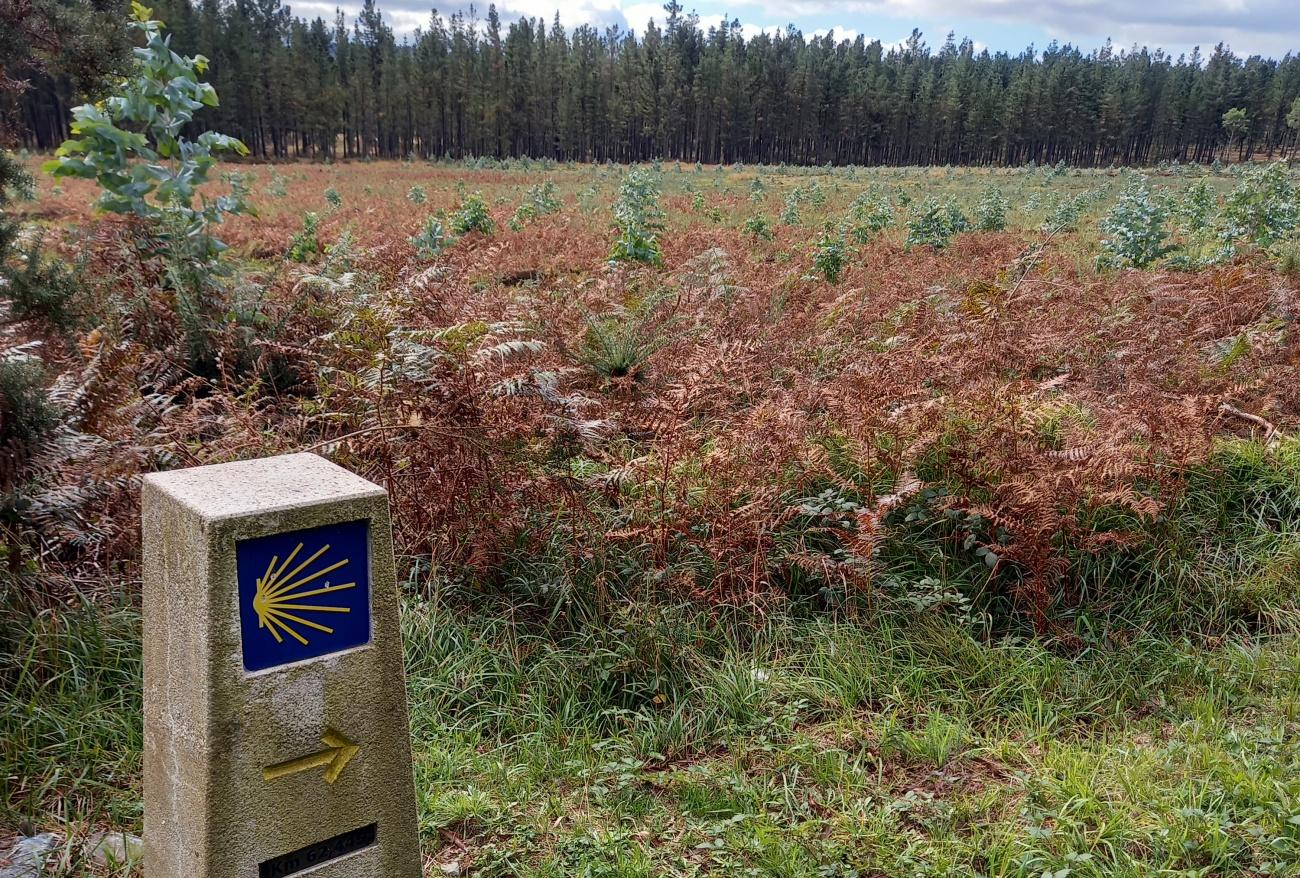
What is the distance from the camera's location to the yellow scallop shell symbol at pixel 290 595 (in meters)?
1.88

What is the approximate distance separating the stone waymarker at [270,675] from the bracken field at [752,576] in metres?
0.89

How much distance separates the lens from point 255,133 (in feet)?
224

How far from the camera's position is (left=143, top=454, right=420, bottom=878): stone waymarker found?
183 cm

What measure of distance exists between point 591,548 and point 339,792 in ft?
7.71

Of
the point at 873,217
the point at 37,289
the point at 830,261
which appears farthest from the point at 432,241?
the point at 873,217

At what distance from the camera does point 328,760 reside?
80.1 inches

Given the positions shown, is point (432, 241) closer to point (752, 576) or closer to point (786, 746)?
point (752, 576)

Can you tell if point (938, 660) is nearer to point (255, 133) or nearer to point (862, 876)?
point (862, 876)

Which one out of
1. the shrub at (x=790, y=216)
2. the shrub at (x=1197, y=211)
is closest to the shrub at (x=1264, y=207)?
the shrub at (x=1197, y=211)

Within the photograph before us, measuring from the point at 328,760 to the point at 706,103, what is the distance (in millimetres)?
86477

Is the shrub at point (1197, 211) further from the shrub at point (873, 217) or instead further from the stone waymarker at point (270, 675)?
the stone waymarker at point (270, 675)

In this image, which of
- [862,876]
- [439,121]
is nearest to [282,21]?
[439,121]

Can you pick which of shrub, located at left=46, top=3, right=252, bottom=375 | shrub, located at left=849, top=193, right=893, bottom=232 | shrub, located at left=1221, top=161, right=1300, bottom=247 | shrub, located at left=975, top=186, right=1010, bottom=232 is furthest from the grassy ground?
shrub, located at left=975, top=186, right=1010, bottom=232

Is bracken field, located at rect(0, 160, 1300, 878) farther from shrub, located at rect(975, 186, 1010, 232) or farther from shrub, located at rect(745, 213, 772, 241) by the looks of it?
shrub, located at rect(975, 186, 1010, 232)
